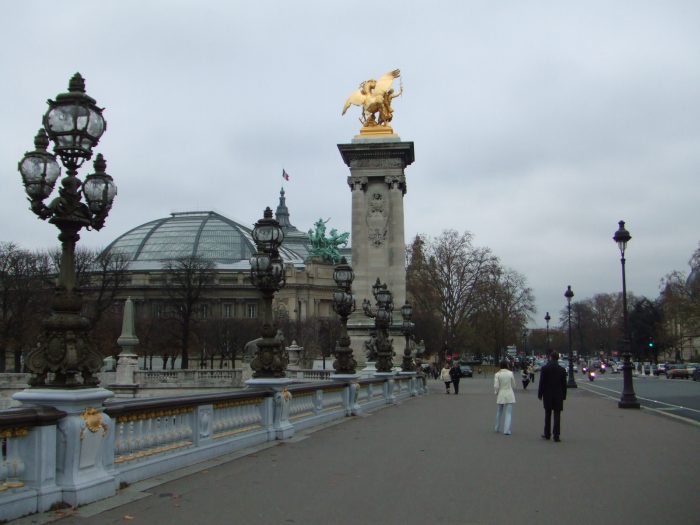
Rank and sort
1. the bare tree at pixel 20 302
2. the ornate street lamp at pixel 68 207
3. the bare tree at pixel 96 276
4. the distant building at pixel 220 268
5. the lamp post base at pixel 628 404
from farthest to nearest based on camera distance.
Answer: the distant building at pixel 220 268 → the bare tree at pixel 96 276 → the bare tree at pixel 20 302 → the lamp post base at pixel 628 404 → the ornate street lamp at pixel 68 207

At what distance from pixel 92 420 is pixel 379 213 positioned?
4574 centimetres

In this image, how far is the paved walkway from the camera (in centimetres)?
884

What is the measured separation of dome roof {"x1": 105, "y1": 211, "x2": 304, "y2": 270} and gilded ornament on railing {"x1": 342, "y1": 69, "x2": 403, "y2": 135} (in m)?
86.5

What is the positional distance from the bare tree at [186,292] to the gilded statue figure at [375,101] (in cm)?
2707

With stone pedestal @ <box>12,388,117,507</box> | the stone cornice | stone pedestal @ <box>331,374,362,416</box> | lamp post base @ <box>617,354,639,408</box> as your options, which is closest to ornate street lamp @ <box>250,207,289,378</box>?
stone pedestal @ <box>331,374,362,416</box>

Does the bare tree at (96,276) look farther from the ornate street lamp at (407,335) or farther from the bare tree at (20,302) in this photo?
the ornate street lamp at (407,335)

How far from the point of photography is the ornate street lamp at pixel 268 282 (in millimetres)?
17094

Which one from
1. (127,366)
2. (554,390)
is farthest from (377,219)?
(554,390)

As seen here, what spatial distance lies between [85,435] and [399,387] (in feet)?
90.8

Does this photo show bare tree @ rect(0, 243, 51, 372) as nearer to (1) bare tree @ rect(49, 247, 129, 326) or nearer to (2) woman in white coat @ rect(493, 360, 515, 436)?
(1) bare tree @ rect(49, 247, 129, 326)

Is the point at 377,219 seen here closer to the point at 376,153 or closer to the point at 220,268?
the point at 376,153

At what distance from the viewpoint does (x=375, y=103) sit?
57.0m

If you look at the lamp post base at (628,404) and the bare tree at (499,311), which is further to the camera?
the bare tree at (499,311)

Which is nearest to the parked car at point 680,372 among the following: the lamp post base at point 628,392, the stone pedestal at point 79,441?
the lamp post base at point 628,392
